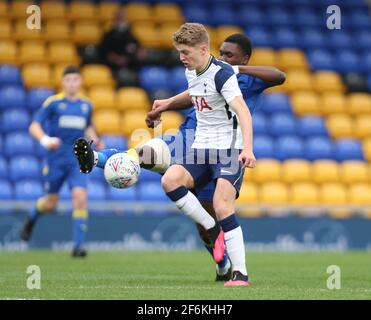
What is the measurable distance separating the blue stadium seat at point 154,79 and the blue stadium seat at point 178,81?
0.30 ft

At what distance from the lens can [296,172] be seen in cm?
1616

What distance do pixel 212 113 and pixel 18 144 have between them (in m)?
7.93

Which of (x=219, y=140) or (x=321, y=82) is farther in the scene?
(x=321, y=82)

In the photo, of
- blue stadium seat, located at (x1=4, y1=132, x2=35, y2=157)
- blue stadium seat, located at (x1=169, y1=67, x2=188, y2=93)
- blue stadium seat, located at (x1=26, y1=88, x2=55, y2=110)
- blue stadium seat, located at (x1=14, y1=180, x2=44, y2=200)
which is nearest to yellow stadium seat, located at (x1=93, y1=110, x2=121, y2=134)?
blue stadium seat, located at (x1=26, y1=88, x2=55, y2=110)

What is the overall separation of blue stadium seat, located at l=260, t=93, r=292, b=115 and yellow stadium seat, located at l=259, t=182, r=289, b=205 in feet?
6.34

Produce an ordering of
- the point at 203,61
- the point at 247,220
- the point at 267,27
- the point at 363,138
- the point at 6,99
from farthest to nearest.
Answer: the point at 267,27
the point at 363,138
the point at 6,99
the point at 247,220
the point at 203,61

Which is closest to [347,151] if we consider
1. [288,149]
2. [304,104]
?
[288,149]

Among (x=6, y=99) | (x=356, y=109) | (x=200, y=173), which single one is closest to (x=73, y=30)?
(x=6, y=99)

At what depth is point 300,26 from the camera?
19.3 meters

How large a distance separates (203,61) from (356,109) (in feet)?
35.1

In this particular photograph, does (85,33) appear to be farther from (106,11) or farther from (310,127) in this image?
(310,127)
